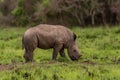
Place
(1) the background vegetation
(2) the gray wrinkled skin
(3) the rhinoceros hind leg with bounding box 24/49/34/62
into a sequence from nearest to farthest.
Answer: (2) the gray wrinkled skin
(3) the rhinoceros hind leg with bounding box 24/49/34/62
(1) the background vegetation

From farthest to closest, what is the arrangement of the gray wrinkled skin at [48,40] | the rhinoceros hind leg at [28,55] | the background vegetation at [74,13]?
the background vegetation at [74,13] < the rhinoceros hind leg at [28,55] < the gray wrinkled skin at [48,40]

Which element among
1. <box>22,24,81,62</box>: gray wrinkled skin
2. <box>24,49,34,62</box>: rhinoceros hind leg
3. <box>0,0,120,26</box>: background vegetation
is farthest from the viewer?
<box>0,0,120,26</box>: background vegetation

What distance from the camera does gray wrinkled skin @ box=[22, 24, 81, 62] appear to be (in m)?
12.9

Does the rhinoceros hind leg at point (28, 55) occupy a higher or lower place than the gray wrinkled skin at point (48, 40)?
lower

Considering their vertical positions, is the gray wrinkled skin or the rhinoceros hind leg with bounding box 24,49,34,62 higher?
the gray wrinkled skin

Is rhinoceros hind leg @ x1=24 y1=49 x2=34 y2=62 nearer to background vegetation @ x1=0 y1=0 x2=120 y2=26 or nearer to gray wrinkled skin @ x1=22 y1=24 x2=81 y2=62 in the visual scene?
gray wrinkled skin @ x1=22 y1=24 x2=81 y2=62

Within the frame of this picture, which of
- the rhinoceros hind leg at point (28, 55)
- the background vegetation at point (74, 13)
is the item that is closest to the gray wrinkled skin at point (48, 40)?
the rhinoceros hind leg at point (28, 55)

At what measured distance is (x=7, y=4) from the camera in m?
49.5

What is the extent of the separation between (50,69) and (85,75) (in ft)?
4.23

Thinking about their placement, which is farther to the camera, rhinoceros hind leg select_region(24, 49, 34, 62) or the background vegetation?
the background vegetation

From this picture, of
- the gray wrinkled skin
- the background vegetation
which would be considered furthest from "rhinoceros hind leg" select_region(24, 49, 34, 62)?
the background vegetation

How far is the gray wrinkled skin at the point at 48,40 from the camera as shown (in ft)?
42.3

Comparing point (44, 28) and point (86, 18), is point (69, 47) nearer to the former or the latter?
point (44, 28)

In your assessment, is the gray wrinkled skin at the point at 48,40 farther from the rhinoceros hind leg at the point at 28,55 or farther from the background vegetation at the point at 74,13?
the background vegetation at the point at 74,13
